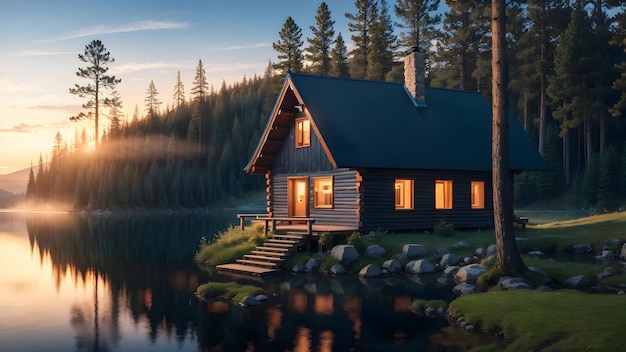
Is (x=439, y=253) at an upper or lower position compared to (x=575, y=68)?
lower

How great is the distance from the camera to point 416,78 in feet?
109

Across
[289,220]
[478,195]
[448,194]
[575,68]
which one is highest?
[575,68]

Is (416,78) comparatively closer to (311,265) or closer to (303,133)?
(303,133)

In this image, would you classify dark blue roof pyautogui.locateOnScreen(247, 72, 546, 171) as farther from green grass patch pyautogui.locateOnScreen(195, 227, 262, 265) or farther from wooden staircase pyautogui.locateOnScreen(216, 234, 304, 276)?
green grass patch pyautogui.locateOnScreen(195, 227, 262, 265)

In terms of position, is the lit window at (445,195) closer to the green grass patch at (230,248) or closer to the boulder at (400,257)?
the boulder at (400,257)

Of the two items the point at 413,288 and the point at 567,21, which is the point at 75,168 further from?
the point at 413,288

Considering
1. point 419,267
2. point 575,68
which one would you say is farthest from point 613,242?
point 575,68

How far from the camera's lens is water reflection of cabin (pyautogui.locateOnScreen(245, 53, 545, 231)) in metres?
28.5

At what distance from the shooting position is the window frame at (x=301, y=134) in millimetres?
30719

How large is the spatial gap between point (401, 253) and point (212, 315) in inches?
425

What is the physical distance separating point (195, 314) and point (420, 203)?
1675 cm

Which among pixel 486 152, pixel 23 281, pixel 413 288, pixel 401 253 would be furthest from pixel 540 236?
pixel 23 281

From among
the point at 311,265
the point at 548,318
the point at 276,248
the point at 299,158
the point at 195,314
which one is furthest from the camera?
the point at 299,158

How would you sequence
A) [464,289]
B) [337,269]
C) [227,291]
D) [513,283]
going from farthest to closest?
[337,269] → [227,291] → [464,289] → [513,283]
